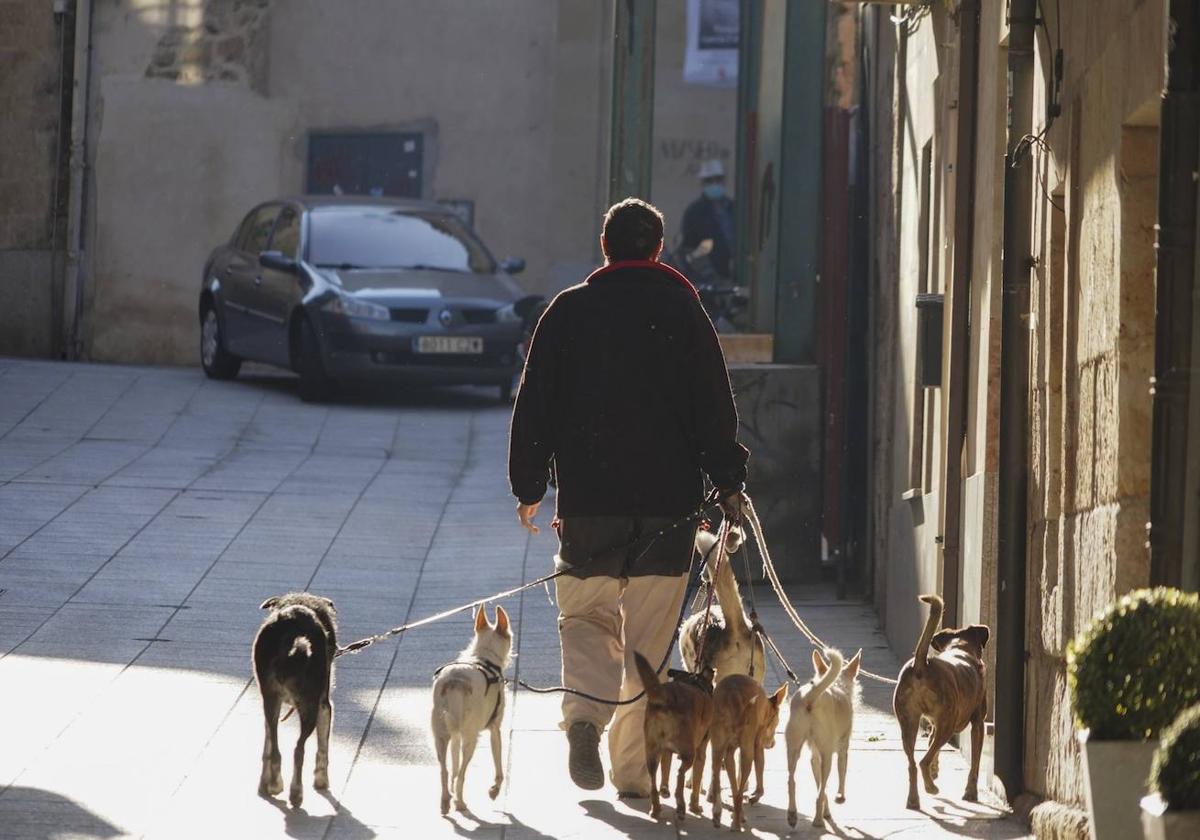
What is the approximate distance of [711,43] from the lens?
26.9m

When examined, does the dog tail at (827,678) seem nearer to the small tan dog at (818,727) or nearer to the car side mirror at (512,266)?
the small tan dog at (818,727)

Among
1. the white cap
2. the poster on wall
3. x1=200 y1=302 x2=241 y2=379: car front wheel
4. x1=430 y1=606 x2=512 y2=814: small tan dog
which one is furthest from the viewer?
the poster on wall

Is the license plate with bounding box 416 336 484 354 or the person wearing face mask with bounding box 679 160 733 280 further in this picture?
the person wearing face mask with bounding box 679 160 733 280

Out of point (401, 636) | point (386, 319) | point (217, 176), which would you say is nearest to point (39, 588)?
point (401, 636)

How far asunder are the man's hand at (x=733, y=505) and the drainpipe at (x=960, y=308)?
6.13ft

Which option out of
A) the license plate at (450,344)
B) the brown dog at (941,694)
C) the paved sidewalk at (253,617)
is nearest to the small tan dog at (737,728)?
the paved sidewalk at (253,617)

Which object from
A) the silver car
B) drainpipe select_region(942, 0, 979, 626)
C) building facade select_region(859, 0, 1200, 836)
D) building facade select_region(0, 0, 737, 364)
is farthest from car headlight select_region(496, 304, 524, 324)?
drainpipe select_region(942, 0, 979, 626)

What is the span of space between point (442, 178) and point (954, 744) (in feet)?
60.5

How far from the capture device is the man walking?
745 centimetres

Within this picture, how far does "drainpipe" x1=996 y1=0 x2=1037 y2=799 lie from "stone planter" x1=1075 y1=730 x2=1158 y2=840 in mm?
2748

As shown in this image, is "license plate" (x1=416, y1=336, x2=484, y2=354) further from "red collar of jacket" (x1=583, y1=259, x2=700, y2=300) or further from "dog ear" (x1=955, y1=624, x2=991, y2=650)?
"dog ear" (x1=955, y1=624, x2=991, y2=650)

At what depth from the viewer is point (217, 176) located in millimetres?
26062

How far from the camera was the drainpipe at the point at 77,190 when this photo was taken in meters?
25.5

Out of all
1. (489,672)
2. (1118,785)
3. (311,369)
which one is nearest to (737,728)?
(489,672)
